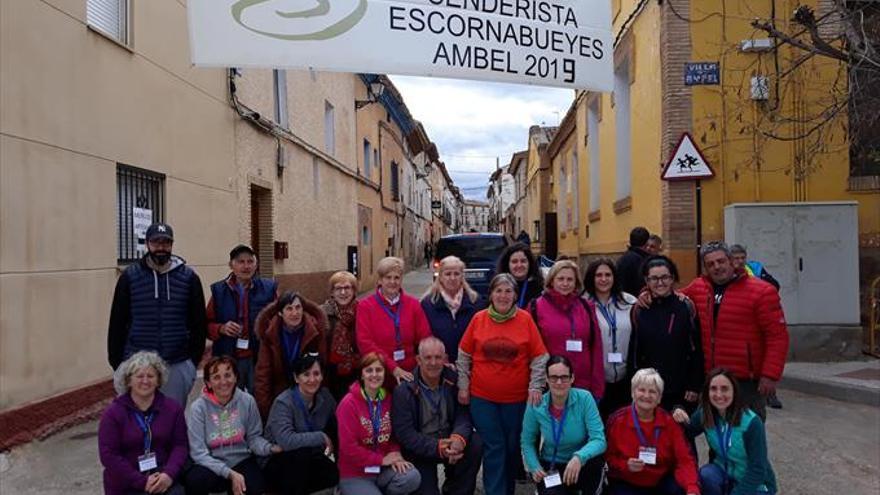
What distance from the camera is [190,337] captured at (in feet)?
16.1

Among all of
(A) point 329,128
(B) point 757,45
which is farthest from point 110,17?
(A) point 329,128

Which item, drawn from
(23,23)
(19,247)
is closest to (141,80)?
(23,23)

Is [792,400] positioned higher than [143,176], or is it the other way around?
[143,176]

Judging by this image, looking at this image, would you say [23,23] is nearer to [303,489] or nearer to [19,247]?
[19,247]

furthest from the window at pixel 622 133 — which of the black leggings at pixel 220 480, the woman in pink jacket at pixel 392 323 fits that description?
the black leggings at pixel 220 480

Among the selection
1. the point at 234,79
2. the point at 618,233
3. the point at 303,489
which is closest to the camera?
the point at 303,489

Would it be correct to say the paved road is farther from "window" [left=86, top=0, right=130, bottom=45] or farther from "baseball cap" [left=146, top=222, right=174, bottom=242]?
"window" [left=86, top=0, right=130, bottom=45]

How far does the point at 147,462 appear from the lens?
4.14m

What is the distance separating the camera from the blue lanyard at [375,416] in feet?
14.9

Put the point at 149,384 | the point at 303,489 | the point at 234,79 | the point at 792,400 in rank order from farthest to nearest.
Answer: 1. the point at 234,79
2. the point at 792,400
3. the point at 303,489
4. the point at 149,384

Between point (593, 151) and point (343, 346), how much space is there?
13.8 meters

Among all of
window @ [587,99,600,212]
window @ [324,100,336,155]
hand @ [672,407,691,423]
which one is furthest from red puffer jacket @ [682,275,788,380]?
window @ [324,100,336,155]

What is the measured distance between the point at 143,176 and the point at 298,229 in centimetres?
614

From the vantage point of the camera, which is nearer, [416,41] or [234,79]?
[416,41]
